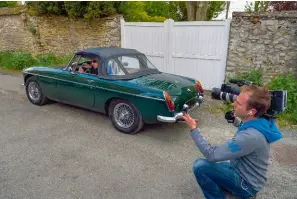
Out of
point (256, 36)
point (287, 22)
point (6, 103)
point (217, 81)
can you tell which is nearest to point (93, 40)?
point (6, 103)

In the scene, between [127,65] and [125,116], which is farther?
[127,65]

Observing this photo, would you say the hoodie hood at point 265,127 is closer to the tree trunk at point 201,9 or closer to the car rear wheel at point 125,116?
the car rear wheel at point 125,116

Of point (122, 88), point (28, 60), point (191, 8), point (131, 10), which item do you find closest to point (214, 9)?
point (191, 8)

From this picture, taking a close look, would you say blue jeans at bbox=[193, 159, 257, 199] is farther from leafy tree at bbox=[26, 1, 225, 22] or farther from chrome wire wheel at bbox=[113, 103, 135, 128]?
leafy tree at bbox=[26, 1, 225, 22]

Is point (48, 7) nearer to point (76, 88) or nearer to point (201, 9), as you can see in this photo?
point (201, 9)

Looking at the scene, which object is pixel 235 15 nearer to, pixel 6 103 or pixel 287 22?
pixel 287 22

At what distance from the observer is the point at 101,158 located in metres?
3.61

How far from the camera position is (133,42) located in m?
8.08

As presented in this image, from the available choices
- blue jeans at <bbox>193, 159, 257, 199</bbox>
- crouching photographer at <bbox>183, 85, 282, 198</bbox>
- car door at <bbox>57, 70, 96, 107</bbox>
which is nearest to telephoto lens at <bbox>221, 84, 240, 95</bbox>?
crouching photographer at <bbox>183, 85, 282, 198</bbox>

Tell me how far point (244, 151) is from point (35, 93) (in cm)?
514

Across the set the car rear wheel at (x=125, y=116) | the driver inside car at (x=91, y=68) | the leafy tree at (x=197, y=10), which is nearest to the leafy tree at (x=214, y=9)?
the leafy tree at (x=197, y=10)

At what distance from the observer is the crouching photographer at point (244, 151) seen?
6.68 ft

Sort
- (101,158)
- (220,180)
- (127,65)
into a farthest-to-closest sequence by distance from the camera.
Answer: (127,65)
(101,158)
(220,180)

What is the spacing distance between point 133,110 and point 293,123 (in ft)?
10.9
